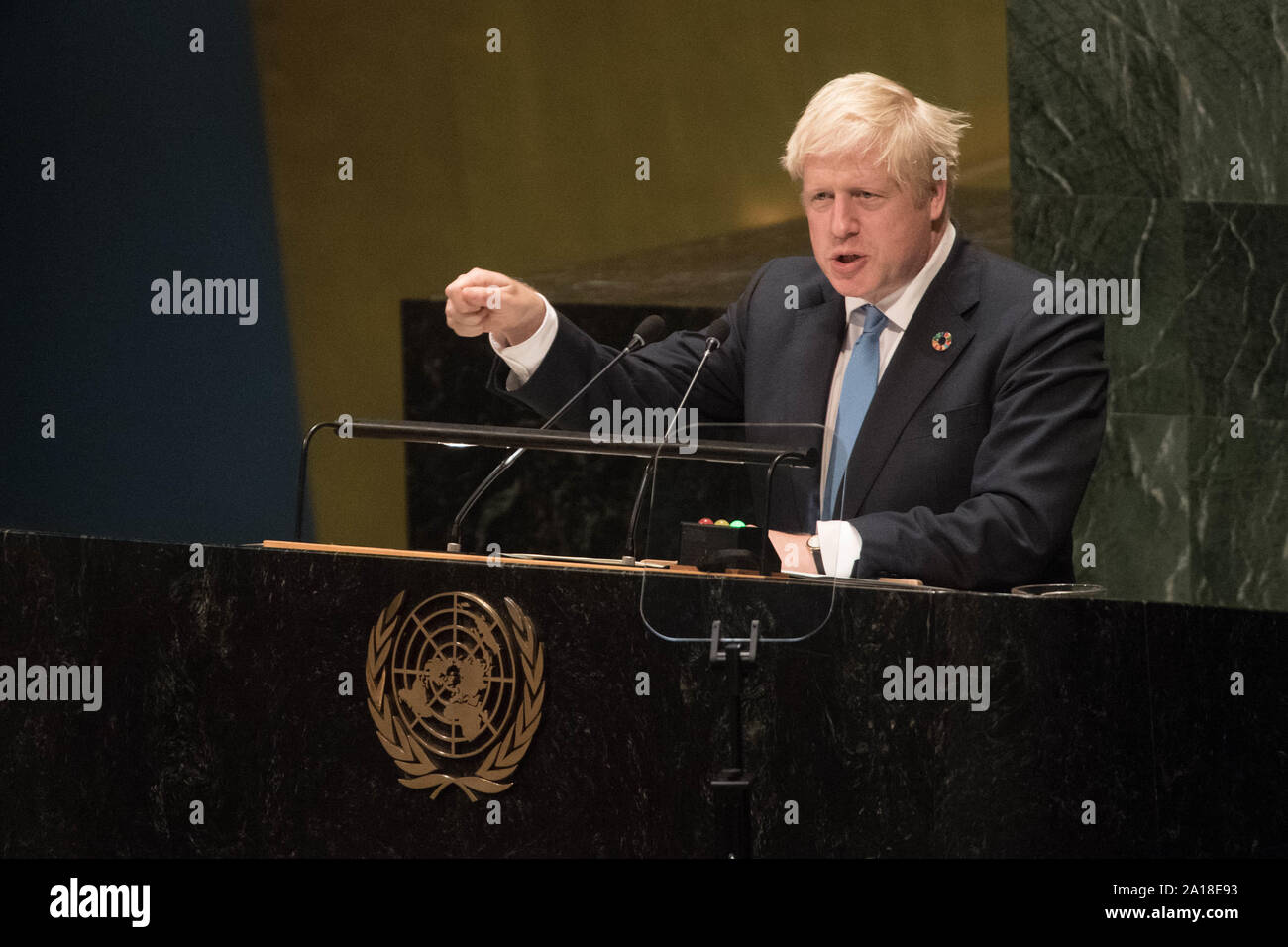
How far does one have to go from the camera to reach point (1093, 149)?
5125mm

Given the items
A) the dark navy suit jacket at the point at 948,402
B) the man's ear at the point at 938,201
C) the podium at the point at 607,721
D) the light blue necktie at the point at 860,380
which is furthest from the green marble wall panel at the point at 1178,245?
the podium at the point at 607,721

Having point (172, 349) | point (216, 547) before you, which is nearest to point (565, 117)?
point (172, 349)

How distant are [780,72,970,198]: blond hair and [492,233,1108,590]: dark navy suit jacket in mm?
208

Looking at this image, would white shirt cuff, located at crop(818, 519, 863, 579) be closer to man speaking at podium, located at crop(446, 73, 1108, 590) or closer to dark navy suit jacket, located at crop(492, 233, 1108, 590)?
dark navy suit jacket, located at crop(492, 233, 1108, 590)

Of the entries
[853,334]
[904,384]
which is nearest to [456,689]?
[904,384]

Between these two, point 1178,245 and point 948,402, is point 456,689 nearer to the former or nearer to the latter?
point 948,402

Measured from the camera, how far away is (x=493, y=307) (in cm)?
335

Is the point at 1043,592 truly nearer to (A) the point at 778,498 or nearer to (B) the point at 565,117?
(A) the point at 778,498

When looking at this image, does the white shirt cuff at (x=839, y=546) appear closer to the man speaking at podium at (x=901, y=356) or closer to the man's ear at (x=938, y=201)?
the man speaking at podium at (x=901, y=356)

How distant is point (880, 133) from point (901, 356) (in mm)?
499

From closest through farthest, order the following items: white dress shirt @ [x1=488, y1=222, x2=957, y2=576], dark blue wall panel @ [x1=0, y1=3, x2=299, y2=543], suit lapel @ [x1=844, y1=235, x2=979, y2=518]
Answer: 1. suit lapel @ [x1=844, y1=235, x2=979, y2=518]
2. white dress shirt @ [x1=488, y1=222, x2=957, y2=576]
3. dark blue wall panel @ [x1=0, y1=3, x2=299, y2=543]

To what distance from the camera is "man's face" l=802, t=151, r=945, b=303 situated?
3.53 m

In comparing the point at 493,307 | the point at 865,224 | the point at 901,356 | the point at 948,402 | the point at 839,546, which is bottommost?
the point at 839,546

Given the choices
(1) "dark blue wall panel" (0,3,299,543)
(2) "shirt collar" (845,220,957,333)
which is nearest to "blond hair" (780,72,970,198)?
(2) "shirt collar" (845,220,957,333)
